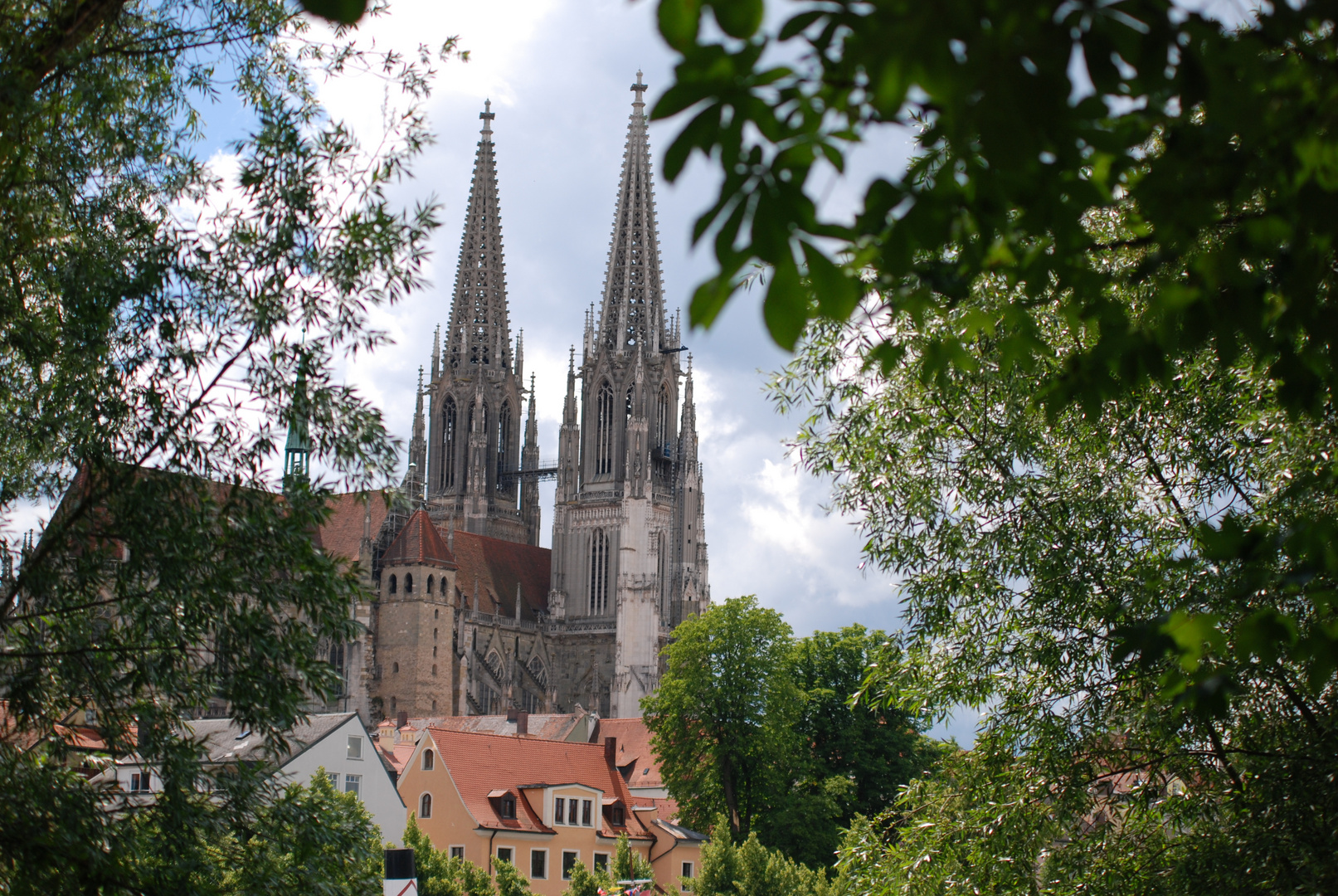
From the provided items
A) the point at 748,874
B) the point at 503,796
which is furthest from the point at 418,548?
the point at 748,874

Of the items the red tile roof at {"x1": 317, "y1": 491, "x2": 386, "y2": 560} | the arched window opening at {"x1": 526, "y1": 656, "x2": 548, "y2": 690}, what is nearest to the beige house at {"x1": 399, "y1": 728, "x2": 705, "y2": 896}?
the red tile roof at {"x1": 317, "y1": 491, "x2": 386, "y2": 560}

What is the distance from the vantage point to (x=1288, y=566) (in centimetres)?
960

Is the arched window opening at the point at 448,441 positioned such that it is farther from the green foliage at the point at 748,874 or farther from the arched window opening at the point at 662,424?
the green foliage at the point at 748,874

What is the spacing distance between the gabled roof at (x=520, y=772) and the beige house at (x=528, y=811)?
36 mm

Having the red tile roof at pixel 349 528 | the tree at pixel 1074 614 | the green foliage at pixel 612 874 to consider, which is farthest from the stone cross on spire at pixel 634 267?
the tree at pixel 1074 614

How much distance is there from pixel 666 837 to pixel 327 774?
1161 centimetres

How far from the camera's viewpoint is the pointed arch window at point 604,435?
8375cm

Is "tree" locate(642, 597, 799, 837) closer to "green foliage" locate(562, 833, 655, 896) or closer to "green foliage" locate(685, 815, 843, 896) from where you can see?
"green foliage" locate(562, 833, 655, 896)

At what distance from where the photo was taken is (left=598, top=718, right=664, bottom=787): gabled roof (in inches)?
1964

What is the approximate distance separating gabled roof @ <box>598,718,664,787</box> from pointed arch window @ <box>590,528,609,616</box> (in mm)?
24606

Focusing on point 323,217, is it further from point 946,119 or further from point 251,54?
point 946,119

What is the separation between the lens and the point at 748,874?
108 feet

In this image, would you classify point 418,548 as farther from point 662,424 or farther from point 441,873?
point 441,873

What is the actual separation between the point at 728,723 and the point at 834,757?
4.02 m
